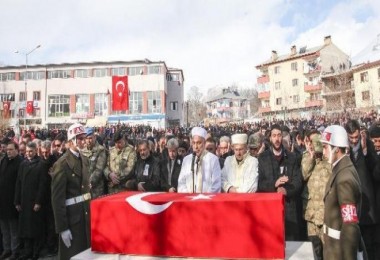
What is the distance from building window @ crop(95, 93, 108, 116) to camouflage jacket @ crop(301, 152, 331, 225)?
57027 mm

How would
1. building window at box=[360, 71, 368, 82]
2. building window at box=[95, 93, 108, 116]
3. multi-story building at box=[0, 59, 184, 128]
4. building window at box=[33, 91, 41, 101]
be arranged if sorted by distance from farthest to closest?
building window at box=[33, 91, 41, 101], building window at box=[95, 93, 108, 116], multi-story building at box=[0, 59, 184, 128], building window at box=[360, 71, 368, 82]

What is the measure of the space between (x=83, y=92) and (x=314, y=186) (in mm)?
59446

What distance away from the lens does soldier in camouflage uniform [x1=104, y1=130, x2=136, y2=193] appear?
6.86 metres

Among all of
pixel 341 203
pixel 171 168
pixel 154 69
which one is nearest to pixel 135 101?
pixel 154 69

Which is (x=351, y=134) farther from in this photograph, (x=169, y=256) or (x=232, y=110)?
(x=232, y=110)

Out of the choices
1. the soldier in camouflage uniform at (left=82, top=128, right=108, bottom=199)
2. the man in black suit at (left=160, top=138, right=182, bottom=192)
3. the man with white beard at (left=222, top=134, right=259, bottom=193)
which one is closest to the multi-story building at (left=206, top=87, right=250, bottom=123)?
the soldier in camouflage uniform at (left=82, top=128, right=108, bottom=199)

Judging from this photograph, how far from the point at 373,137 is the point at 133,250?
3647 millimetres

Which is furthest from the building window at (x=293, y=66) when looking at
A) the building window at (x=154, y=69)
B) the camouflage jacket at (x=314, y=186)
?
the camouflage jacket at (x=314, y=186)

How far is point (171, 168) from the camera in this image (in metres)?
6.62

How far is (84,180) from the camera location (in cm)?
495

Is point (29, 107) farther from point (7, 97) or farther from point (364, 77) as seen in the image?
point (364, 77)

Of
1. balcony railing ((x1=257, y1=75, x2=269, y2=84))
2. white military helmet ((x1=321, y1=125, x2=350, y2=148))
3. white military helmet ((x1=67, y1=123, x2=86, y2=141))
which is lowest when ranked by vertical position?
white military helmet ((x1=321, y1=125, x2=350, y2=148))

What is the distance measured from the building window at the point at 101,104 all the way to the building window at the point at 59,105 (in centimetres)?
483

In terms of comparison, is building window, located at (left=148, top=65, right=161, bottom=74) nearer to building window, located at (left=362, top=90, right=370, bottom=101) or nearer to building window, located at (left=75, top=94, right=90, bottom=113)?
building window, located at (left=75, top=94, right=90, bottom=113)
